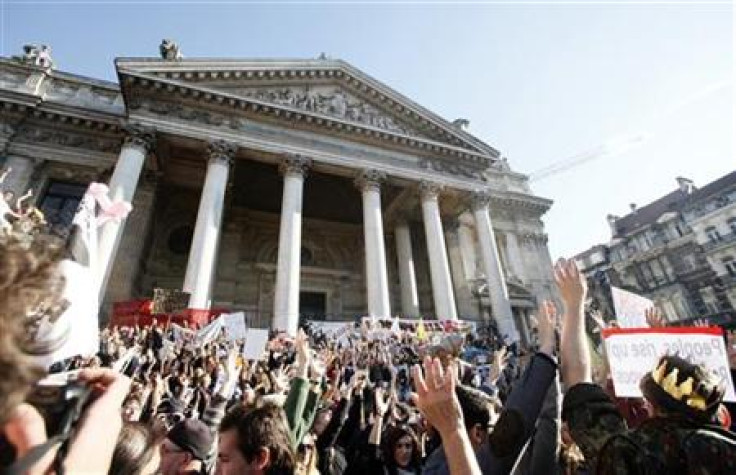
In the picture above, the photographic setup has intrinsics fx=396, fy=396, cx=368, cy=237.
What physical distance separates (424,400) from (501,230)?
84.5ft

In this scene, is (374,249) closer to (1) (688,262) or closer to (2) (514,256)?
(2) (514,256)

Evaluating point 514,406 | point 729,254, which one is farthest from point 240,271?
point 729,254

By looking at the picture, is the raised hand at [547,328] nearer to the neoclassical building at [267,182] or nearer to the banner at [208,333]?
the banner at [208,333]

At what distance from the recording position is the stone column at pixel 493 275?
17297 mm

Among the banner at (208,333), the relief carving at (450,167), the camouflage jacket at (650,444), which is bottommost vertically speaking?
the camouflage jacket at (650,444)

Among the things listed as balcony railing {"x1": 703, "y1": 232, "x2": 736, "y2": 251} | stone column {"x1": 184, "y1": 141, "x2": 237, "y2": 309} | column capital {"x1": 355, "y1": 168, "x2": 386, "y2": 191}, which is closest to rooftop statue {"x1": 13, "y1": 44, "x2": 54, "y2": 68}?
stone column {"x1": 184, "y1": 141, "x2": 237, "y2": 309}

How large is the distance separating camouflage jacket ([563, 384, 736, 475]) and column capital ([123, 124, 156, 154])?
16586 millimetres

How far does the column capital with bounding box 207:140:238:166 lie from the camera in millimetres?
15891

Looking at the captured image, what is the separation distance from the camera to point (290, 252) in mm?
15234

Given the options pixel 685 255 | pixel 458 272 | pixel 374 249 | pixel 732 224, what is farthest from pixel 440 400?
pixel 685 255

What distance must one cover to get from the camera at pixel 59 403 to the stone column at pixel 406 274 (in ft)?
59.4

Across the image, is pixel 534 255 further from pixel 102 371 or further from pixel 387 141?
pixel 102 371

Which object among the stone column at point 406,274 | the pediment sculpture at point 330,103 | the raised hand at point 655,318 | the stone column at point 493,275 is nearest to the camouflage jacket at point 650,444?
the raised hand at point 655,318

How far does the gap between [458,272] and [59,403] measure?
72.2 ft
